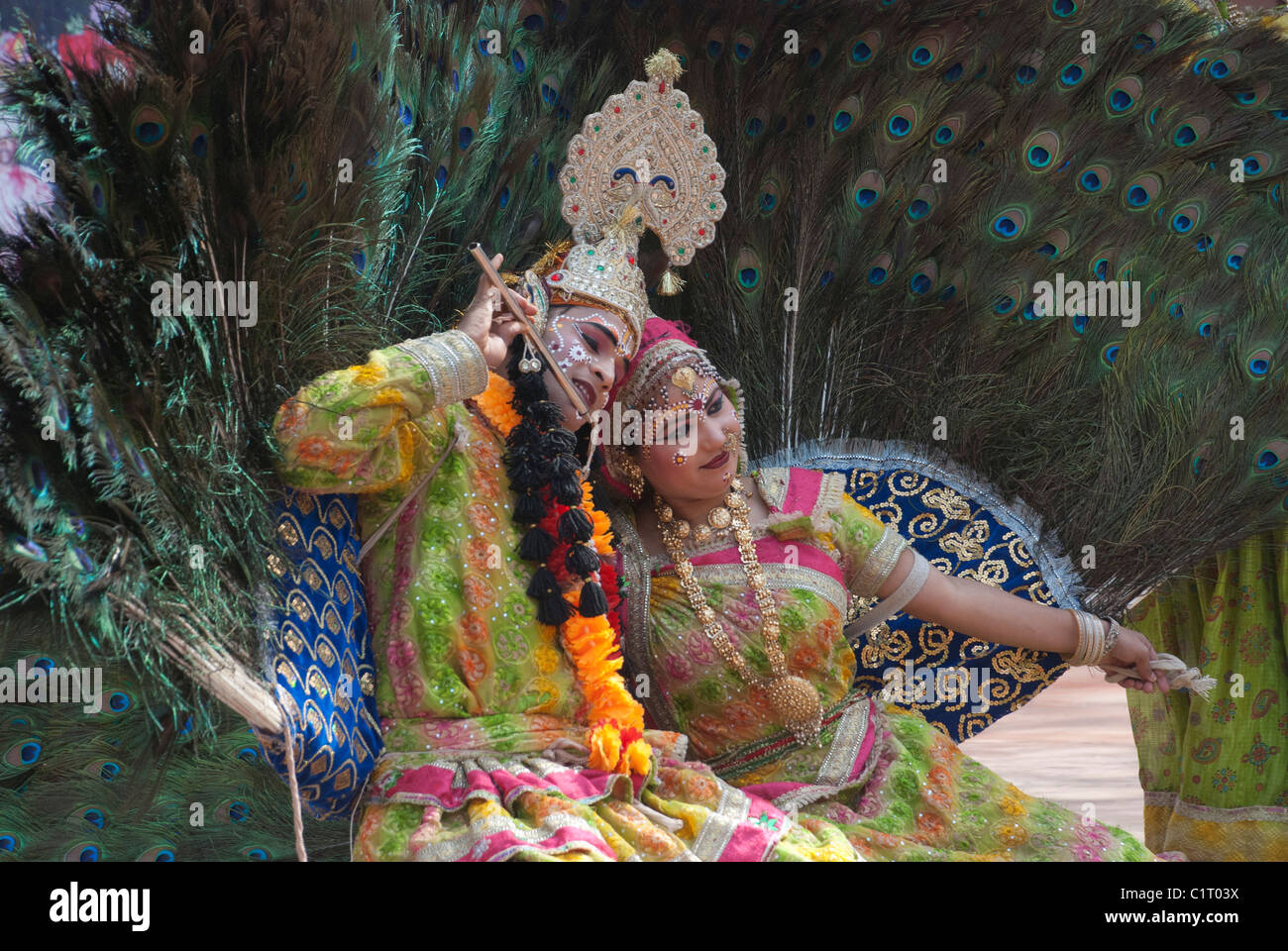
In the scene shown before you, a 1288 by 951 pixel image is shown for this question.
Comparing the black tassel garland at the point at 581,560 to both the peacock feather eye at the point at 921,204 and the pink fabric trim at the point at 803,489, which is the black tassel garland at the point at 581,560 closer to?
the pink fabric trim at the point at 803,489

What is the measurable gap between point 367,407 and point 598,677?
80 cm

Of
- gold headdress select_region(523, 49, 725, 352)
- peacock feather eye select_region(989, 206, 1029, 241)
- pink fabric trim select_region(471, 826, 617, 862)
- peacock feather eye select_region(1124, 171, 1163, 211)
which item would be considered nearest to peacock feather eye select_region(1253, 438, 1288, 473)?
peacock feather eye select_region(1124, 171, 1163, 211)

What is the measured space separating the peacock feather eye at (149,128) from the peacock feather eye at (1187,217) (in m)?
2.92

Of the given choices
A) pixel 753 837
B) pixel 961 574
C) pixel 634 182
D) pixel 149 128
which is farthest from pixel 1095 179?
pixel 149 128

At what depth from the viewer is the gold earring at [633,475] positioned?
131 inches

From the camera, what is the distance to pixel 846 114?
13.1 ft

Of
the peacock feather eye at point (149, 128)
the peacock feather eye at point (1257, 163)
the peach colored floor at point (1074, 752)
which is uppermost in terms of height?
the peacock feather eye at point (1257, 163)

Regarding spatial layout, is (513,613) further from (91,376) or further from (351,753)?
(91,376)

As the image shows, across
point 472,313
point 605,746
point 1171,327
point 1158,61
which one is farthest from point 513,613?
point 1158,61

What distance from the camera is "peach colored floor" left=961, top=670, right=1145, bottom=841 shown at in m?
5.55

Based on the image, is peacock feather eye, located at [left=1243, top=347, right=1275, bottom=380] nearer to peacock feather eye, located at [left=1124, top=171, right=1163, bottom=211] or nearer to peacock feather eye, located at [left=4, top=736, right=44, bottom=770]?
peacock feather eye, located at [left=1124, top=171, right=1163, bottom=211]

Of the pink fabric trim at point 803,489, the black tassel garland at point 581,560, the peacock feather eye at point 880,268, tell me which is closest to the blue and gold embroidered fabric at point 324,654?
the black tassel garland at point 581,560

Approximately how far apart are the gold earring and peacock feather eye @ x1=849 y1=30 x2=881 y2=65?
57.7 inches

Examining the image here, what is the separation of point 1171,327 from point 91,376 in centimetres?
298
